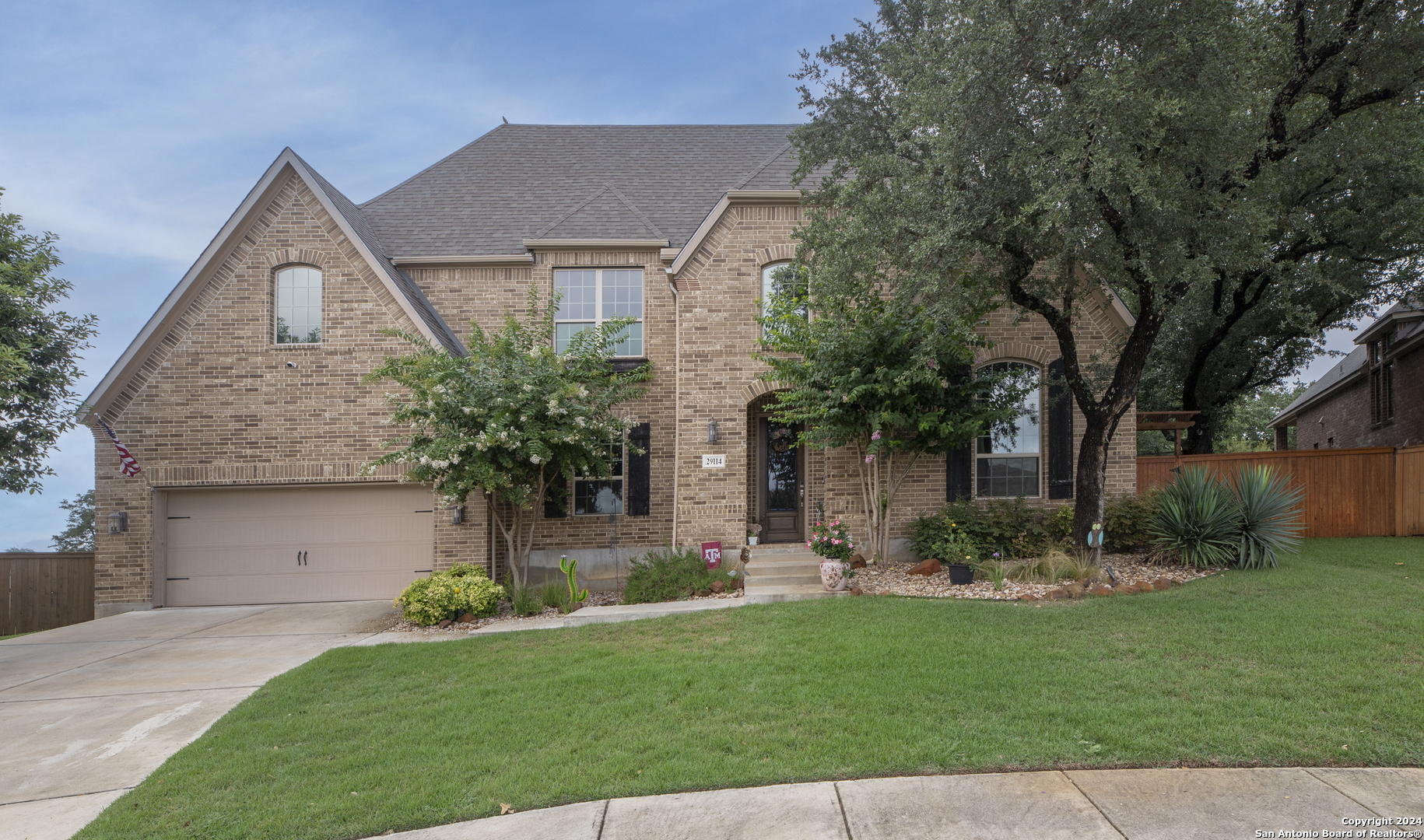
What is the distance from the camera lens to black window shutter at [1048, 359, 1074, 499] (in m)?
12.4

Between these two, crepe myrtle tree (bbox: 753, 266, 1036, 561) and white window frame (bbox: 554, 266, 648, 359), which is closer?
crepe myrtle tree (bbox: 753, 266, 1036, 561)

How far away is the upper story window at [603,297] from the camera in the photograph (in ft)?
45.5

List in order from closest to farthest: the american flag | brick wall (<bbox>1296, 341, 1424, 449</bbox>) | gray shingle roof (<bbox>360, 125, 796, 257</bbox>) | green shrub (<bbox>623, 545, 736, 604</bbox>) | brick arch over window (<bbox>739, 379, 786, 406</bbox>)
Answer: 1. green shrub (<bbox>623, 545, 736, 604</bbox>)
2. the american flag
3. brick arch over window (<bbox>739, 379, 786, 406</bbox>)
4. gray shingle roof (<bbox>360, 125, 796, 257</bbox>)
5. brick wall (<bbox>1296, 341, 1424, 449</bbox>)

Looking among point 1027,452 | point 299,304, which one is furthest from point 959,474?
point 299,304

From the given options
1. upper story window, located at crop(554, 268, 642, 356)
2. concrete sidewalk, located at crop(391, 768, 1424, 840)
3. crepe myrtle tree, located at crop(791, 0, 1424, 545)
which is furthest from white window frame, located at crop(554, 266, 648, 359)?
concrete sidewalk, located at crop(391, 768, 1424, 840)

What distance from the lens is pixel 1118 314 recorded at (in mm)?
12422

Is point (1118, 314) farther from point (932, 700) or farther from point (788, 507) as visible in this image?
point (932, 700)

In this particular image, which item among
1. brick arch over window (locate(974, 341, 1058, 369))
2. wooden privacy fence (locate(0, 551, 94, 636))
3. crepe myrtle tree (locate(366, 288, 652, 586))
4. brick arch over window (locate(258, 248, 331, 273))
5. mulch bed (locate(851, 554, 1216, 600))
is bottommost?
wooden privacy fence (locate(0, 551, 94, 636))

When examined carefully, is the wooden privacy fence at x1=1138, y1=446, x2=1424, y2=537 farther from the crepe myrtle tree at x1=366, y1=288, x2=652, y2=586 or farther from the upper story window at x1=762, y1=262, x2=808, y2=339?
the crepe myrtle tree at x1=366, y1=288, x2=652, y2=586

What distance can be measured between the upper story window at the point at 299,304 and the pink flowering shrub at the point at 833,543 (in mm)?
9350

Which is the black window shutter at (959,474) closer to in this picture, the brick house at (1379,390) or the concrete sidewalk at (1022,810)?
the concrete sidewalk at (1022,810)

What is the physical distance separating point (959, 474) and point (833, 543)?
3.45 meters

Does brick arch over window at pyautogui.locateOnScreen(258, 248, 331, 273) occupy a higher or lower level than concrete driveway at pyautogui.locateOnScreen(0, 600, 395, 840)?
higher

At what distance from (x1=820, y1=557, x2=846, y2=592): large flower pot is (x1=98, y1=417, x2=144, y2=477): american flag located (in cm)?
1136
